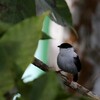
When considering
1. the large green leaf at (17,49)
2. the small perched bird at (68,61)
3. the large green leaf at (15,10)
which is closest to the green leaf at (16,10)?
the large green leaf at (15,10)

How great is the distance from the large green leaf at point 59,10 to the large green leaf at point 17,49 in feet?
0.79

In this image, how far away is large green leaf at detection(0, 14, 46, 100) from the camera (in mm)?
204

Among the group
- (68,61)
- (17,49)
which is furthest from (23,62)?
(68,61)

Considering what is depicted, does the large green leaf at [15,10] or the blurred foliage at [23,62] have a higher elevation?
the blurred foliage at [23,62]

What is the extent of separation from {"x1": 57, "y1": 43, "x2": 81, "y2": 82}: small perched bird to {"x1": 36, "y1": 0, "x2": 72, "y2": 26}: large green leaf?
0.59 m

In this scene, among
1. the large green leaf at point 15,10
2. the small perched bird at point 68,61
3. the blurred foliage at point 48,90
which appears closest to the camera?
the blurred foliage at point 48,90

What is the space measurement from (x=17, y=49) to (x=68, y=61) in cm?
108

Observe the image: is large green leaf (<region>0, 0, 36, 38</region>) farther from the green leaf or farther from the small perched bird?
the small perched bird

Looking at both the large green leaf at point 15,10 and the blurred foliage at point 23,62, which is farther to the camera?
the large green leaf at point 15,10

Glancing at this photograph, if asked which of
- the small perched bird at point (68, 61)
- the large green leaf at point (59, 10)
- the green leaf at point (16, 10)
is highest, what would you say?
the green leaf at point (16, 10)

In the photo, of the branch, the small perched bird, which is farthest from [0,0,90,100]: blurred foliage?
the small perched bird

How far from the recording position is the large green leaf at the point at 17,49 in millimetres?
204

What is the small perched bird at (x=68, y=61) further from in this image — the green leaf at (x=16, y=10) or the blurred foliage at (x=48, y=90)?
the blurred foliage at (x=48, y=90)

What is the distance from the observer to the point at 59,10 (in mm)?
470
